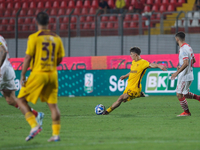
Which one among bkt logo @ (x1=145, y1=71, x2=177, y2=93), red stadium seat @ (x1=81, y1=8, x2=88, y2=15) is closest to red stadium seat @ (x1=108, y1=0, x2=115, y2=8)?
red stadium seat @ (x1=81, y1=8, x2=88, y2=15)

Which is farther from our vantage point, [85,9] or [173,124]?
[85,9]

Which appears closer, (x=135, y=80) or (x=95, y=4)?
(x=135, y=80)

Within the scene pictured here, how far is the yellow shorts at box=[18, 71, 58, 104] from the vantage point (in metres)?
5.23

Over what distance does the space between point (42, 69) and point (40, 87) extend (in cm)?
26

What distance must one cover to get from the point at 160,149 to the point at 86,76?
11.2 m

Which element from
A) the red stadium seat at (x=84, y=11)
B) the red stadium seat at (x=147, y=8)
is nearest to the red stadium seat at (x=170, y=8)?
the red stadium seat at (x=147, y=8)

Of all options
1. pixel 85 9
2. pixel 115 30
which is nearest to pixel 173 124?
pixel 115 30

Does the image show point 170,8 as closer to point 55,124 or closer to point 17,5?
point 17,5

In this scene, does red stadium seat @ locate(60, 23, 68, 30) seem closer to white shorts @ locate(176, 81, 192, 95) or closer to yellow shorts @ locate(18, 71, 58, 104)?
white shorts @ locate(176, 81, 192, 95)

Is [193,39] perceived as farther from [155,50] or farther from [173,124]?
[173,124]

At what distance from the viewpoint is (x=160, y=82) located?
49.2 ft

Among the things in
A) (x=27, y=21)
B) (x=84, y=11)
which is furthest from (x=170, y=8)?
(x=27, y=21)

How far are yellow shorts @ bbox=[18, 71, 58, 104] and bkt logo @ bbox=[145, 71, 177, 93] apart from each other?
10090mm

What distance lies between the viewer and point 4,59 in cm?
723
